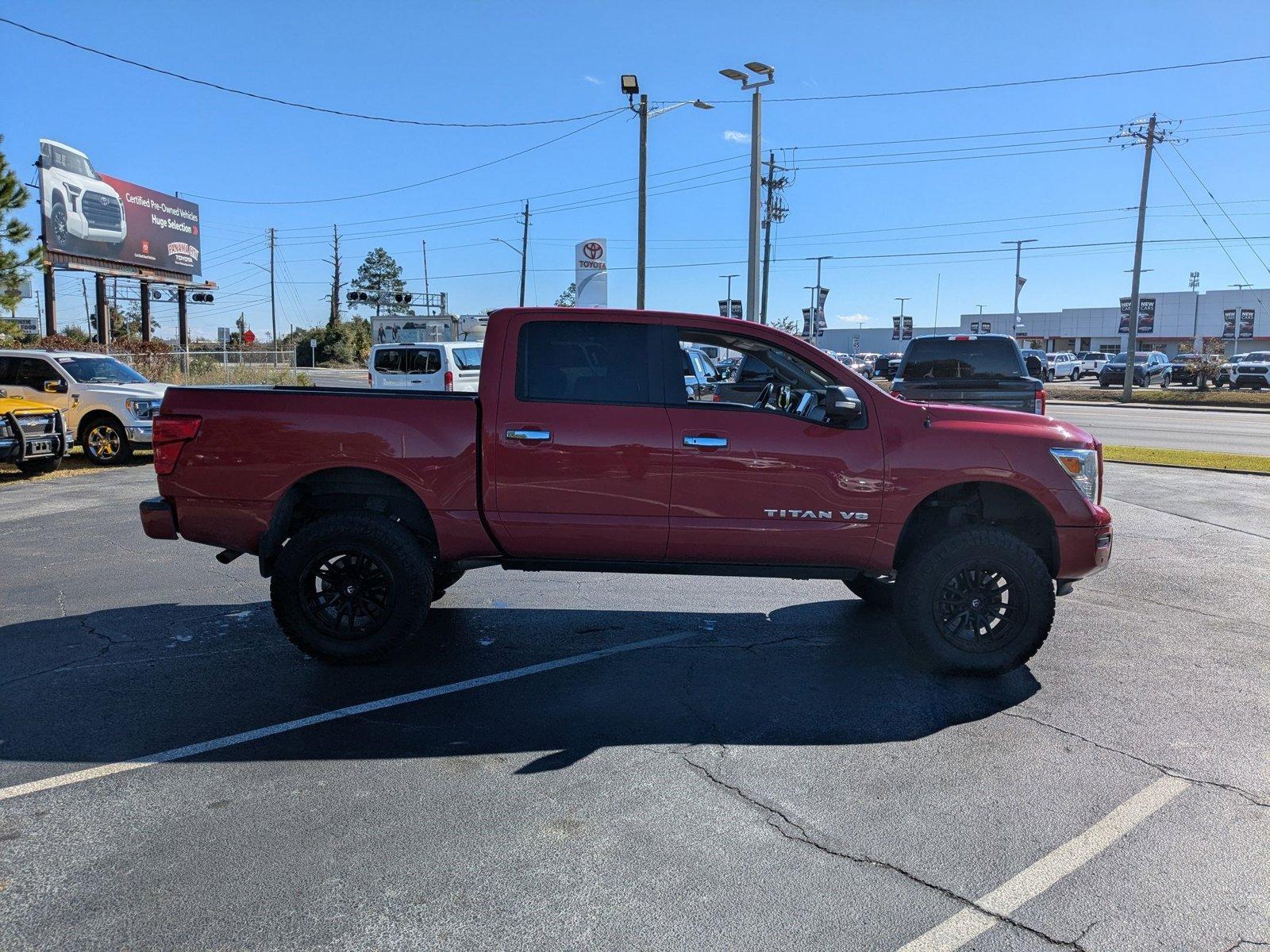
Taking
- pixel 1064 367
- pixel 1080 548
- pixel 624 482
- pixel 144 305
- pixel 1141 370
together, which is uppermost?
pixel 144 305

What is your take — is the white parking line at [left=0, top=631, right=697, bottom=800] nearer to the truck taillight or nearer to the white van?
the truck taillight

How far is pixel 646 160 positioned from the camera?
84.5 feet

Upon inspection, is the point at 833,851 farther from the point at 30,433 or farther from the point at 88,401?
the point at 88,401

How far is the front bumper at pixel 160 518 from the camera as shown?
5.43 metres

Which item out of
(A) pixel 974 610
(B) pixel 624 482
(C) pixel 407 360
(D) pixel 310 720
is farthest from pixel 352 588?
(C) pixel 407 360

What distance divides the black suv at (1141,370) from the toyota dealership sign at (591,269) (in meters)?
28.7

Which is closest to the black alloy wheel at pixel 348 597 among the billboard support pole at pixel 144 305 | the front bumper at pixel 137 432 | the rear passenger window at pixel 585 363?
the rear passenger window at pixel 585 363

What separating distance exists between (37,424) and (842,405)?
41.0 feet

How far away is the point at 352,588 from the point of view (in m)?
5.41

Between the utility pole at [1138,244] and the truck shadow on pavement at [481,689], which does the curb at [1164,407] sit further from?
the truck shadow on pavement at [481,689]

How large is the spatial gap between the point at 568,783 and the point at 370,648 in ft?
6.11

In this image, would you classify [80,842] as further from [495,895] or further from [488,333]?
[488,333]

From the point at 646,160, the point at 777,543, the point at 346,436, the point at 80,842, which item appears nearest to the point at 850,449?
the point at 777,543

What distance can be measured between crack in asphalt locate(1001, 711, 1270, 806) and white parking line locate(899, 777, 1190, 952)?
0.07 meters
